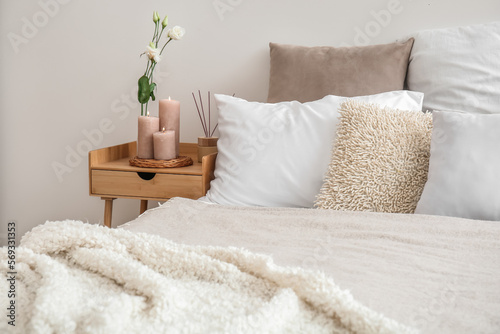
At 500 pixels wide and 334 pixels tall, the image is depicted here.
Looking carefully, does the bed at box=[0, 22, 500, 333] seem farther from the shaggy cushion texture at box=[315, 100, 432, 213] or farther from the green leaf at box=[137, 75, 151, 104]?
the green leaf at box=[137, 75, 151, 104]

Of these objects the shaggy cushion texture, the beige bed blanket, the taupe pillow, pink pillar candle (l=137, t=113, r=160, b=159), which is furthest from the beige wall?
the beige bed blanket

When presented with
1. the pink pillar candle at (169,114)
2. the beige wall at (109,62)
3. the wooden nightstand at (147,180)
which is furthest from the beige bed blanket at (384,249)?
the beige wall at (109,62)

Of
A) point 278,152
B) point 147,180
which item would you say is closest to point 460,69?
point 278,152

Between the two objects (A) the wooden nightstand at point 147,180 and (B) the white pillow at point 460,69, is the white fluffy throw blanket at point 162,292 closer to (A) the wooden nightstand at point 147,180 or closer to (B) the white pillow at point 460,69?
(A) the wooden nightstand at point 147,180

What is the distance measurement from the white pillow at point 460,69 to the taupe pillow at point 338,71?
0.27ft

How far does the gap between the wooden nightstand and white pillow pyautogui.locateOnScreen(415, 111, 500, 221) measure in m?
0.79

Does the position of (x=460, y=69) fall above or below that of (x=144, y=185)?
above

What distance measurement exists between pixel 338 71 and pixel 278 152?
533 mm

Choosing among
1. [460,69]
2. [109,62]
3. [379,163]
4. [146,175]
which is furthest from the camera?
[109,62]

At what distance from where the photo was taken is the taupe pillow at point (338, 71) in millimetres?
1860

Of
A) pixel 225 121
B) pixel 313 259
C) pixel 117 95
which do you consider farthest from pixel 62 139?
pixel 313 259

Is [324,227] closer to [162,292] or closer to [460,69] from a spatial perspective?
[162,292]

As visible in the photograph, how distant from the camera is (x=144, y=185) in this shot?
1.85m

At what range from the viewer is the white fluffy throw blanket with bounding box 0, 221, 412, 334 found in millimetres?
639
